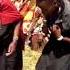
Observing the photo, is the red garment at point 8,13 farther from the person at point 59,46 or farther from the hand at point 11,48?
the person at point 59,46

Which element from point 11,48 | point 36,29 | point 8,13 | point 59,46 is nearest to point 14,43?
point 11,48

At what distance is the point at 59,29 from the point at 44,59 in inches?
11.8

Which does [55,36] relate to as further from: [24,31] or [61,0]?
[24,31]

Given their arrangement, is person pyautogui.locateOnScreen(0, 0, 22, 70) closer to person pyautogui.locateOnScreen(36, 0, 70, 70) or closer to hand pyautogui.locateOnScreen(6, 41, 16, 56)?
hand pyautogui.locateOnScreen(6, 41, 16, 56)

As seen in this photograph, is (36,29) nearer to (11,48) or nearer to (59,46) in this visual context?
(11,48)

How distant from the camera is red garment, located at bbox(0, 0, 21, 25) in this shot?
3.60 metres

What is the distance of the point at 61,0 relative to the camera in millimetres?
3295

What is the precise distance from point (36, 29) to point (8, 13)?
62cm

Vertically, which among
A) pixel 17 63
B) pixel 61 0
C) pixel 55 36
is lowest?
pixel 17 63

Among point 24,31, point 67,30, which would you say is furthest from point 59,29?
point 24,31

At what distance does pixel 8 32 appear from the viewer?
365 centimetres

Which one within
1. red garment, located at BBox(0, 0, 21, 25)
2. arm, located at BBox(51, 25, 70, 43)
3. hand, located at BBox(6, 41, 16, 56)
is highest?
red garment, located at BBox(0, 0, 21, 25)

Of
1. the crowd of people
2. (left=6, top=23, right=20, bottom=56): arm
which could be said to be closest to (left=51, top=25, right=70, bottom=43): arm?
the crowd of people

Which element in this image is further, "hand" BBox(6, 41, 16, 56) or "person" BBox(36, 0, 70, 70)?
"hand" BBox(6, 41, 16, 56)
